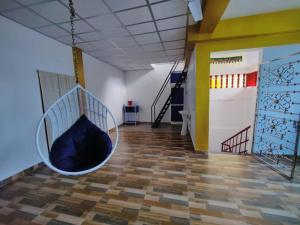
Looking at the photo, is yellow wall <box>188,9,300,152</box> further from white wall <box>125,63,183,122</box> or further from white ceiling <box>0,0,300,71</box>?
white wall <box>125,63,183,122</box>

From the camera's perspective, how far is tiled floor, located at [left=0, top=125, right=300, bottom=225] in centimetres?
163

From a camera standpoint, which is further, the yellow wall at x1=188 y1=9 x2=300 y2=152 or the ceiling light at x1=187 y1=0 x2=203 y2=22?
the yellow wall at x1=188 y1=9 x2=300 y2=152

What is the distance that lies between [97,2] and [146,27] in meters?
1.03

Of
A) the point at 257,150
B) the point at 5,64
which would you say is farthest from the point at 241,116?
the point at 5,64

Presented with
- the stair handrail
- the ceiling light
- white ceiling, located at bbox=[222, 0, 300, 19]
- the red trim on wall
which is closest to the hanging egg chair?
the ceiling light

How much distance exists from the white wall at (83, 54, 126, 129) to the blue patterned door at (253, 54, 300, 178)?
15.2 ft

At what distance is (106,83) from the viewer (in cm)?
549

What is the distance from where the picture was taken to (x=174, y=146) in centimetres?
384

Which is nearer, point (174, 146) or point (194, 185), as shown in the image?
point (194, 185)

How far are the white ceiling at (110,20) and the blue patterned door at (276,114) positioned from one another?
2.10 m

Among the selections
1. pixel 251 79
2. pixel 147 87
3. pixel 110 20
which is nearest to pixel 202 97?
pixel 110 20

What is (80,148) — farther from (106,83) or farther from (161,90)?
(161,90)

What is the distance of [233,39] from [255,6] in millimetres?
639

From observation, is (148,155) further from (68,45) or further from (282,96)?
(68,45)
